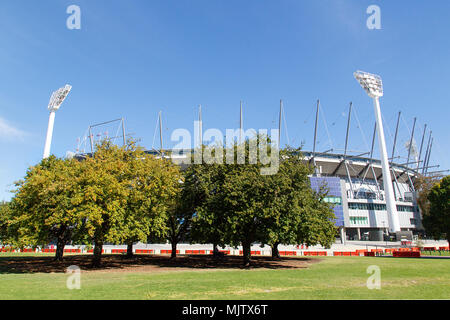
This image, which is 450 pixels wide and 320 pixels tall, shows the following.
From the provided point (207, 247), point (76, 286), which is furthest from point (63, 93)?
point (76, 286)

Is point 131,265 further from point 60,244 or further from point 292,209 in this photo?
point 292,209

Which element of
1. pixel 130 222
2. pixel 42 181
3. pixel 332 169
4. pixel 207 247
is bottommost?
Result: pixel 207 247

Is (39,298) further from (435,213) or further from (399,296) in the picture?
(435,213)

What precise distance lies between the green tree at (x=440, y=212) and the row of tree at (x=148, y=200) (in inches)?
1085

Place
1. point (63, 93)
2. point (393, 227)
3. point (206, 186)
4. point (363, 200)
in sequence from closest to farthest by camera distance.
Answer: point (206, 186)
point (393, 227)
point (363, 200)
point (63, 93)

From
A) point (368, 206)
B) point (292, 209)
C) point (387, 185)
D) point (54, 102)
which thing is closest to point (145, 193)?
point (292, 209)

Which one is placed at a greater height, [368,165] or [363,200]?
[368,165]

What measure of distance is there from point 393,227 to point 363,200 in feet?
44.8

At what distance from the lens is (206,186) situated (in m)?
28.0

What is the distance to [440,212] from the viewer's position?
45688 millimetres

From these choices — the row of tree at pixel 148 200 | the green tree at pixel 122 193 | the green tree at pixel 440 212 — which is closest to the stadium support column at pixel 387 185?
the green tree at pixel 440 212

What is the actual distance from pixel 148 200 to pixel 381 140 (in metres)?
98.5

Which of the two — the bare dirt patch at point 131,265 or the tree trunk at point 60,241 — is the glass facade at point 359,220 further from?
the tree trunk at point 60,241

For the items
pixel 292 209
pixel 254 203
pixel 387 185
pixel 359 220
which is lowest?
pixel 359 220
